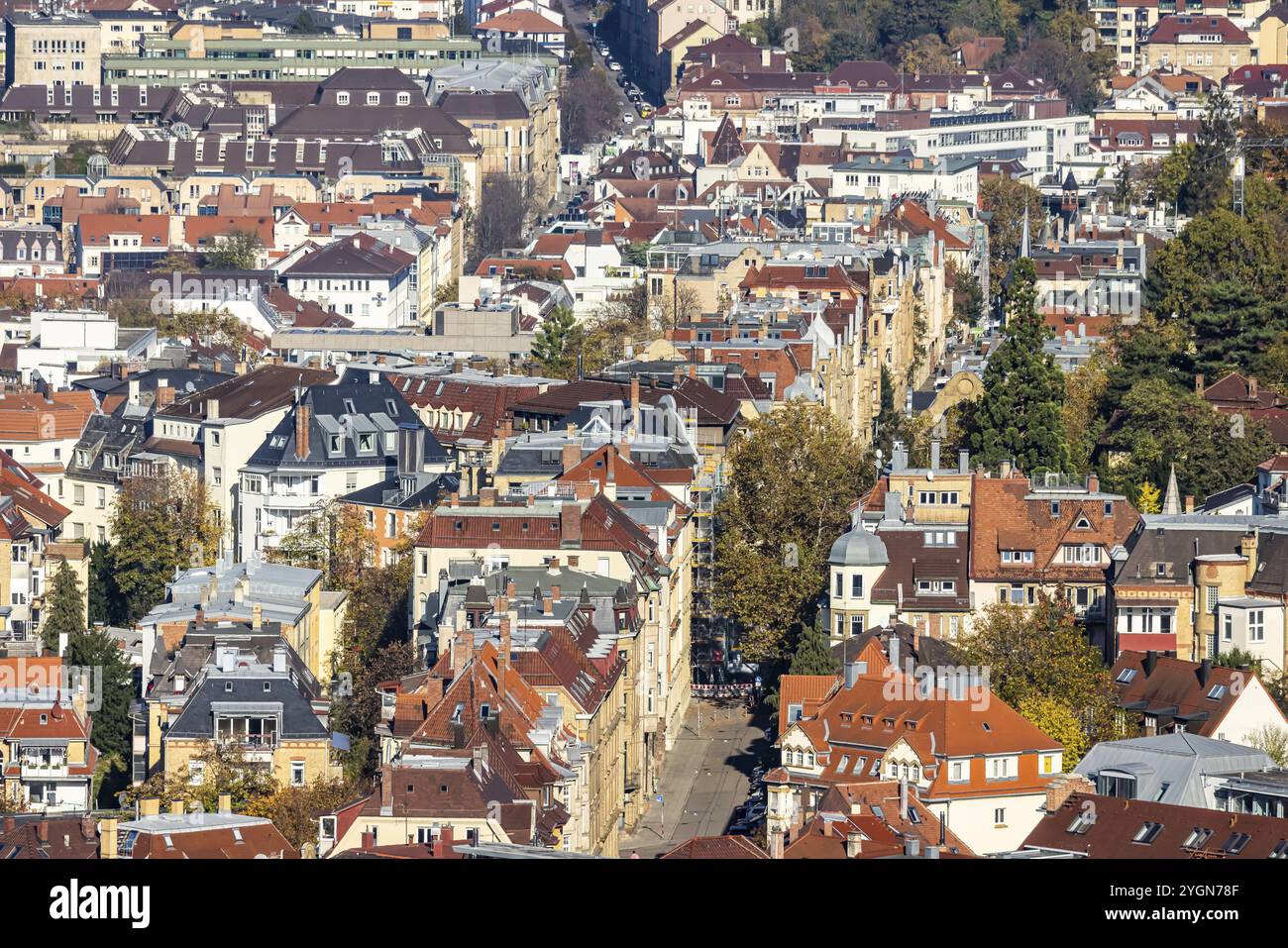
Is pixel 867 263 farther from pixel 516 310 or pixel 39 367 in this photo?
pixel 39 367

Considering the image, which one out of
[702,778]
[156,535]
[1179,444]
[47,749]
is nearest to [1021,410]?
[1179,444]

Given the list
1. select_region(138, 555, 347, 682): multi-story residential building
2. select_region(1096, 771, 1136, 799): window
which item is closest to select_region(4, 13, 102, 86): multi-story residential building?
select_region(138, 555, 347, 682): multi-story residential building

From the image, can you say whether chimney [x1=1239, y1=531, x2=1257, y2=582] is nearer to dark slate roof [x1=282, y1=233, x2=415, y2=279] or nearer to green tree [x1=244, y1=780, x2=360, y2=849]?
green tree [x1=244, y1=780, x2=360, y2=849]

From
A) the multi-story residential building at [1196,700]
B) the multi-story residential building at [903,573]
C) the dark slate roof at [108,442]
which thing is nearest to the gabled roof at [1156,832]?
the multi-story residential building at [1196,700]
